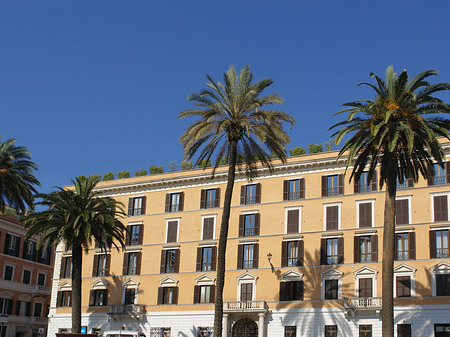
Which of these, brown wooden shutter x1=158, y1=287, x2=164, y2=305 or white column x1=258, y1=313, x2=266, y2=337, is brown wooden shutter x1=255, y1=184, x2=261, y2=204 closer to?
white column x1=258, y1=313, x2=266, y2=337

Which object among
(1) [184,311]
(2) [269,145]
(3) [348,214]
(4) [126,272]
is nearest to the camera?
(2) [269,145]

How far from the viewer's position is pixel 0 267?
8100cm

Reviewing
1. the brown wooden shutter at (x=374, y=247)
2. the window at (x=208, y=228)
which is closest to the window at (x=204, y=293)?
the window at (x=208, y=228)

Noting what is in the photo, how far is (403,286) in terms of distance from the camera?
56906 mm

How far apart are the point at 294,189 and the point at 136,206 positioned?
19419mm

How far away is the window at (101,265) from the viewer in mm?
72506

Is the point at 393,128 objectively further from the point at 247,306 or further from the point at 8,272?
the point at 8,272

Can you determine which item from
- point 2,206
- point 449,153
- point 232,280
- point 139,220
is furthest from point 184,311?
point 449,153

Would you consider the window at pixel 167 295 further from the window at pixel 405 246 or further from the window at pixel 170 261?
the window at pixel 405 246

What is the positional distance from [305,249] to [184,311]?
14.6 m

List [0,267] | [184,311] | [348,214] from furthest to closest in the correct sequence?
[0,267]
[184,311]
[348,214]

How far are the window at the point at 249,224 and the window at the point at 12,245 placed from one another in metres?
34.0

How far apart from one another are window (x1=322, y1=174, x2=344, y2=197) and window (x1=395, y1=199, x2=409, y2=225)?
5.83 metres

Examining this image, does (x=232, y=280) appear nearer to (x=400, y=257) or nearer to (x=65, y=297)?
(x=400, y=257)
